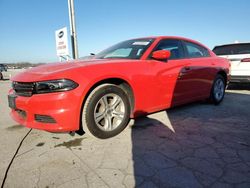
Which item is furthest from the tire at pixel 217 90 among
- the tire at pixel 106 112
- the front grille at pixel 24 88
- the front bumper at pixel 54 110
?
the front grille at pixel 24 88

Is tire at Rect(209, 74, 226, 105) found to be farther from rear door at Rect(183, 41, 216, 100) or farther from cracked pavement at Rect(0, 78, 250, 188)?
cracked pavement at Rect(0, 78, 250, 188)

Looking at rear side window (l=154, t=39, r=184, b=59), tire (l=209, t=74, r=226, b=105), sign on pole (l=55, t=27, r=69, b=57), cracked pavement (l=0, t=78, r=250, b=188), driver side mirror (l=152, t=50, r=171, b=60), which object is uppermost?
sign on pole (l=55, t=27, r=69, b=57)

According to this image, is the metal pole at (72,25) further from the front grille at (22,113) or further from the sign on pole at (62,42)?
the front grille at (22,113)

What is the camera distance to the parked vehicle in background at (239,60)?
5.94 meters

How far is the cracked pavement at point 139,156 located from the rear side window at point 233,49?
3690mm

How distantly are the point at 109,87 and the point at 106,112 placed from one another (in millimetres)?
345

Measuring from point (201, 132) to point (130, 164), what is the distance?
1380mm

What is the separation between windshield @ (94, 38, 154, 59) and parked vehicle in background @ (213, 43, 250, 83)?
12.7 ft

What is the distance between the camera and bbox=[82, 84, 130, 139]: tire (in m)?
2.54

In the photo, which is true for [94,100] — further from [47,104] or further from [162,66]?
[162,66]

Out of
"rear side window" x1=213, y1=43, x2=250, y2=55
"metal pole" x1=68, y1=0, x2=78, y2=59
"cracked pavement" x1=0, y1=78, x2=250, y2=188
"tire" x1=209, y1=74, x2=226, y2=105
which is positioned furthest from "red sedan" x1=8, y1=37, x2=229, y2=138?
"metal pole" x1=68, y1=0, x2=78, y2=59

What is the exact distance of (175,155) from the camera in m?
2.26

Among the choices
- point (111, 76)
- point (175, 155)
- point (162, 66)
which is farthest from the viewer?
point (162, 66)

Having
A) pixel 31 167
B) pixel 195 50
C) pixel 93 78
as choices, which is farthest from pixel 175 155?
pixel 195 50
